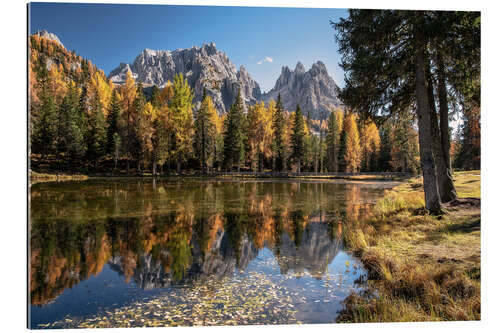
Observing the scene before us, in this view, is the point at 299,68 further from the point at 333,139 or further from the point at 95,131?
the point at 95,131

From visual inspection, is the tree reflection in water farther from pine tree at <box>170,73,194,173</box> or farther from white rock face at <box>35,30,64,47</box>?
pine tree at <box>170,73,194,173</box>

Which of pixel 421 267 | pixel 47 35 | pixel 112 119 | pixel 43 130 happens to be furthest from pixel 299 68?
pixel 112 119

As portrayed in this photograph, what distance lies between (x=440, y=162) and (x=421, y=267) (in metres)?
6.41

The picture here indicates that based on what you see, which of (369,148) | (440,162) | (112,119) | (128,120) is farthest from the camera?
(369,148)

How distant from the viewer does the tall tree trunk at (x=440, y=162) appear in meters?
10.0

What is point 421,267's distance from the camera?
5.38m

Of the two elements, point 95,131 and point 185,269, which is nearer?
point 185,269

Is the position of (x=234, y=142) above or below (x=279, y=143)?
above

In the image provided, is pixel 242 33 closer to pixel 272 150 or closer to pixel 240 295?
pixel 240 295

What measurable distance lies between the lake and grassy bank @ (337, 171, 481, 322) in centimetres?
36

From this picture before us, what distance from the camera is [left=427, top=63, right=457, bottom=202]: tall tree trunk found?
32.9ft

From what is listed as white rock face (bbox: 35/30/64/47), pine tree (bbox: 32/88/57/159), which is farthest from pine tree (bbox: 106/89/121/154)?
white rock face (bbox: 35/30/64/47)

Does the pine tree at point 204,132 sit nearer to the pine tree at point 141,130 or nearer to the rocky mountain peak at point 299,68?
the pine tree at point 141,130
